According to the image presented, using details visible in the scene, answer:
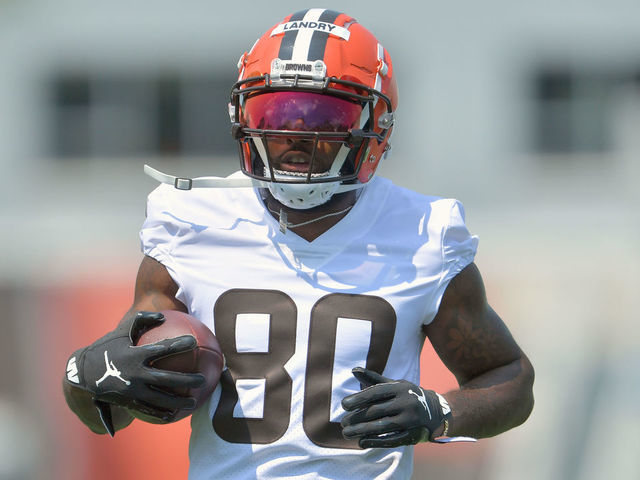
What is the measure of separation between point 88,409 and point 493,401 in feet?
3.44

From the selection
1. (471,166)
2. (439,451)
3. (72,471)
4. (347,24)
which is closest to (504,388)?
(347,24)

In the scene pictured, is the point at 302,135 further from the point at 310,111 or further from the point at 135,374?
the point at 135,374

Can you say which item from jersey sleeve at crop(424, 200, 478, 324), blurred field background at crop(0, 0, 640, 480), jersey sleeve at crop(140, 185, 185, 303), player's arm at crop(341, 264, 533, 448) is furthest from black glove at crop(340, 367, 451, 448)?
blurred field background at crop(0, 0, 640, 480)

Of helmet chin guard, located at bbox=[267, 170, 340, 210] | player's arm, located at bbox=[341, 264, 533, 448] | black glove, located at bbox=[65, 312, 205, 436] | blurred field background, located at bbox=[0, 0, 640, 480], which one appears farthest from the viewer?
blurred field background, located at bbox=[0, 0, 640, 480]

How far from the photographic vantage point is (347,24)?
283cm

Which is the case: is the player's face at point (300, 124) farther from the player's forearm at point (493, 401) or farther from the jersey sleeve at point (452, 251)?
the player's forearm at point (493, 401)

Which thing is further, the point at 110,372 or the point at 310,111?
the point at 310,111

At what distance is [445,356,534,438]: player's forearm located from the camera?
8.44ft

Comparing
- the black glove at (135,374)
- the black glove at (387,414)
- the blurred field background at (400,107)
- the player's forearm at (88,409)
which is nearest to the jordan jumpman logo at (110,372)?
the black glove at (135,374)

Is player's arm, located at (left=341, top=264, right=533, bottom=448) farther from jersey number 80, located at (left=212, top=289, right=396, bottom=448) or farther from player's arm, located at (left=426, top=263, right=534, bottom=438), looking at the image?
jersey number 80, located at (left=212, top=289, right=396, bottom=448)

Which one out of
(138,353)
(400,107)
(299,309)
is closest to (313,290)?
(299,309)

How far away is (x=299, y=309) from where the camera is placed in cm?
255

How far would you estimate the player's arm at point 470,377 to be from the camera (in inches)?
94.3

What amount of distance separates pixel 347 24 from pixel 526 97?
8.69 m
